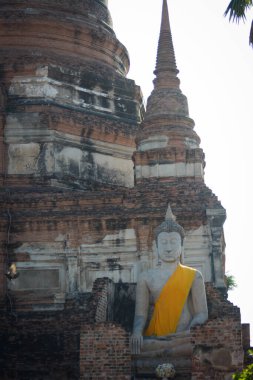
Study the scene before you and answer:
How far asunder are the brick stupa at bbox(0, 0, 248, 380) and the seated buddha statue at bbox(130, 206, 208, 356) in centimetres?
37

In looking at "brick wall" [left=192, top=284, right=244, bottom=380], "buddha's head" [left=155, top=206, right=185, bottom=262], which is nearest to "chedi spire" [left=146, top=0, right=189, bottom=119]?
"buddha's head" [left=155, top=206, right=185, bottom=262]

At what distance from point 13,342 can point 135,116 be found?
10.1 meters

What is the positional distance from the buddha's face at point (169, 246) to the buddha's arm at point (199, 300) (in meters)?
0.57

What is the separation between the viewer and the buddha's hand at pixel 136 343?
1434 centimetres

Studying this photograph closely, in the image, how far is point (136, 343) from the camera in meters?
14.4

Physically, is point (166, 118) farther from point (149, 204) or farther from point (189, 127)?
point (149, 204)

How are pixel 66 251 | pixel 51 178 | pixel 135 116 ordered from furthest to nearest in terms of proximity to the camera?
pixel 135 116
pixel 51 178
pixel 66 251

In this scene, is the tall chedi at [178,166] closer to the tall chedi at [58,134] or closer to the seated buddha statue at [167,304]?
the tall chedi at [58,134]

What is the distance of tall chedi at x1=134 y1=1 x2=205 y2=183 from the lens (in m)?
22.4

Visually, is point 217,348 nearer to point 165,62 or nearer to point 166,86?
point 166,86

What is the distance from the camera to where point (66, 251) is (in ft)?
68.5

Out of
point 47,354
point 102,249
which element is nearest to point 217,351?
point 47,354

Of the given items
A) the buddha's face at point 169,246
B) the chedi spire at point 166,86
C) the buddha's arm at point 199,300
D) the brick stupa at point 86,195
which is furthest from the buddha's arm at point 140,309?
the chedi spire at point 166,86

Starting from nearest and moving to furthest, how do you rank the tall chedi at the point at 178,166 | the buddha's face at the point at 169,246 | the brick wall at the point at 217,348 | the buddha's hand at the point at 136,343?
the brick wall at the point at 217,348 < the buddha's hand at the point at 136,343 < the buddha's face at the point at 169,246 < the tall chedi at the point at 178,166
